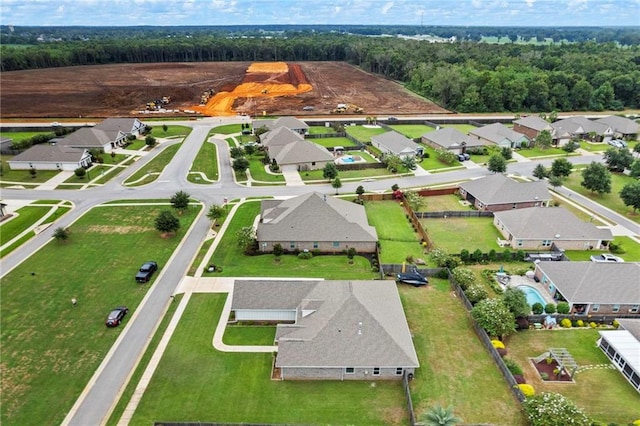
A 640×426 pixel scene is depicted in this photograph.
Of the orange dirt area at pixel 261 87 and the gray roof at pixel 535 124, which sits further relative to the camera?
the orange dirt area at pixel 261 87

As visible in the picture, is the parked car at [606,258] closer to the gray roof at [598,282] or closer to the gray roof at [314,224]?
the gray roof at [598,282]

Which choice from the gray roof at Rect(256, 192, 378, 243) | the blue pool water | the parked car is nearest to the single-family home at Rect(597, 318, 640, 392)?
the blue pool water

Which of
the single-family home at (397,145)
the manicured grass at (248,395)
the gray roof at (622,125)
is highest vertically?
the gray roof at (622,125)

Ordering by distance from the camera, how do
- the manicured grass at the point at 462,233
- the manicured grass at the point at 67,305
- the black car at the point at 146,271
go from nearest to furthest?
the manicured grass at the point at 67,305 → the black car at the point at 146,271 → the manicured grass at the point at 462,233

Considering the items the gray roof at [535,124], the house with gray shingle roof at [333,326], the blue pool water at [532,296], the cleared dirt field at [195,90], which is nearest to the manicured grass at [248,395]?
the house with gray shingle roof at [333,326]

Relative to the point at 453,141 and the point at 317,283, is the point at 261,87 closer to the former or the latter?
the point at 453,141

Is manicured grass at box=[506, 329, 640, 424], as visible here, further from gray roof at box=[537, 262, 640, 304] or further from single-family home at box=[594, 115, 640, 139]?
single-family home at box=[594, 115, 640, 139]

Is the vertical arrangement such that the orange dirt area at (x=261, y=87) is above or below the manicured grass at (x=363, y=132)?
above

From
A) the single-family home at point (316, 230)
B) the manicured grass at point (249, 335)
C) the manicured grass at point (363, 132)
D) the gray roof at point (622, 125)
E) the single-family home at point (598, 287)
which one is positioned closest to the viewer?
the manicured grass at point (249, 335)
